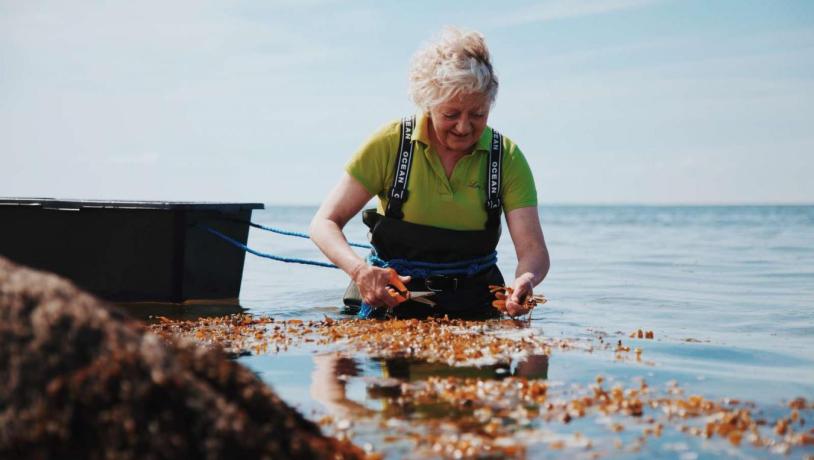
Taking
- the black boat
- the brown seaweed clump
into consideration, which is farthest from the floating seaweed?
the black boat

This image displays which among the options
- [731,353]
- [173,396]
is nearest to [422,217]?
[731,353]

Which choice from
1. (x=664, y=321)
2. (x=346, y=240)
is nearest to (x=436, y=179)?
(x=346, y=240)

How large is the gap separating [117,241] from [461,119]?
13.3 ft

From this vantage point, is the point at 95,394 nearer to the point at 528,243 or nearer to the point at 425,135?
the point at 425,135

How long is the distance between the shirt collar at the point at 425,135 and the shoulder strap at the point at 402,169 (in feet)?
0.15

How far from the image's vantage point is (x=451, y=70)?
208 inches

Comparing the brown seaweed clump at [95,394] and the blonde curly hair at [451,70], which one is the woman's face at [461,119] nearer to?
the blonde curly hair at [451,70]

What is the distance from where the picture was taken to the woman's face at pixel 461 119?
212 inches

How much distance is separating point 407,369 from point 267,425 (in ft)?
6.88

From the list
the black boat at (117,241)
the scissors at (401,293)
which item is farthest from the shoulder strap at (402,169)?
the black boat at (117,241)

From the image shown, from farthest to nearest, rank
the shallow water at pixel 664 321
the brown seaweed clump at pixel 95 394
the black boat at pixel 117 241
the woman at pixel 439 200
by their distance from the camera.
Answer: the black boat at pixel 117 241 < the woman at pixel 439 200 < the shallow water at pixel 664 321 < the brown seaweed clump at pixel 95 394

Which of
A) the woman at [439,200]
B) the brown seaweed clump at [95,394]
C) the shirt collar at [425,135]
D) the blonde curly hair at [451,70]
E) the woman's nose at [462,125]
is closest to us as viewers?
the brown seaweed clump at [95,394]

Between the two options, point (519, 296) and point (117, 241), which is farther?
point (117, 241)

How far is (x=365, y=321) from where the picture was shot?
19.9 ft
